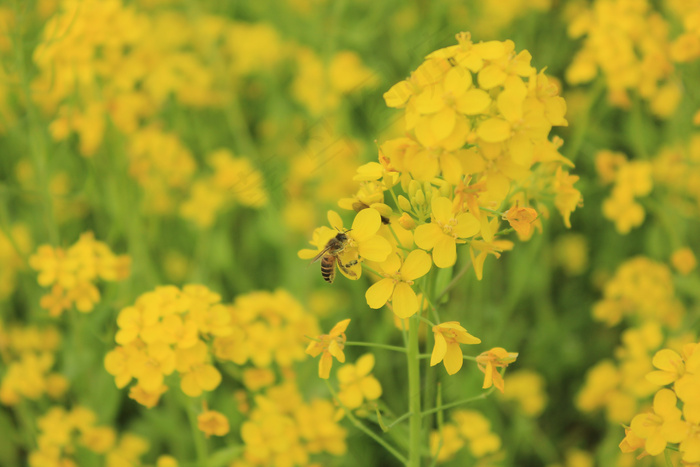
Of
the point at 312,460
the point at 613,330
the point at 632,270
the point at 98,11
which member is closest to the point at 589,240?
the point at 613,330

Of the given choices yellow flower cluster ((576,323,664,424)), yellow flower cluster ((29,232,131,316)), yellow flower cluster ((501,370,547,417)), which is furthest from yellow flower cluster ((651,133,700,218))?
yellow flower cluster ((29,232,131,316))

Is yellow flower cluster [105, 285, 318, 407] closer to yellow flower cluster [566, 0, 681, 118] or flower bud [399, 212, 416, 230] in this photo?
flower bud [399, 212, 416, 230]

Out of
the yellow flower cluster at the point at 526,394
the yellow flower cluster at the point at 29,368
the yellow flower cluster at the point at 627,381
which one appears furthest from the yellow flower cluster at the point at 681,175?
the yellow flower cluster at the point at 29,368

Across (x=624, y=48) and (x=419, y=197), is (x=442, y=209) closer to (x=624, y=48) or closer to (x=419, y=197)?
(x=419, y=197)

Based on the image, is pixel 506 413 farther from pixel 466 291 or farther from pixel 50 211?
pixel 50 211

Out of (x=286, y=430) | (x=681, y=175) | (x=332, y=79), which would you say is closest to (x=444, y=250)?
(x=286, y=430)

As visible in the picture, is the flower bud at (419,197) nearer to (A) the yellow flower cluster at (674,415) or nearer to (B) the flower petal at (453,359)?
(B) the flower petal at (453,359)
